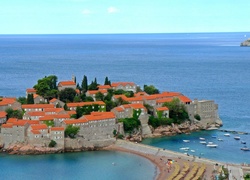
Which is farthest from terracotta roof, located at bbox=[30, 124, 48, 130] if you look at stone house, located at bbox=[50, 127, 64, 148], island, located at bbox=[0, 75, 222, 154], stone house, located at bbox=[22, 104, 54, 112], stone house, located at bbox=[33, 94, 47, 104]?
stone house, located at bbox=[33, 94, 47, 104]

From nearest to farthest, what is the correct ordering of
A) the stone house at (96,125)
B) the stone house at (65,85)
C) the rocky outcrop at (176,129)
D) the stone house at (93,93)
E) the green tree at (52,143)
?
the green tree at (52,143) → the stone house at (96,125) → the rocky outcrop at (176,129) → the stone house at (93,93) → the stone house at (65,85)

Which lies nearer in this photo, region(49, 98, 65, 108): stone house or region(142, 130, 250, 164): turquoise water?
region(142, 130, 250, 164): turquoise water

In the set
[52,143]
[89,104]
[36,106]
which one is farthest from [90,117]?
[36,106]

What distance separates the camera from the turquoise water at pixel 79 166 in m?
54.1

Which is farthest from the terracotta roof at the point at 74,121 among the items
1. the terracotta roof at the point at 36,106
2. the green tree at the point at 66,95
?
the green tree at the point at 66,95

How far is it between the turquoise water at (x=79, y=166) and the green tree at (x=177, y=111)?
16.0 m

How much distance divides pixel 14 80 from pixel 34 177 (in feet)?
266

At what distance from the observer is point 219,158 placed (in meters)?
60.1

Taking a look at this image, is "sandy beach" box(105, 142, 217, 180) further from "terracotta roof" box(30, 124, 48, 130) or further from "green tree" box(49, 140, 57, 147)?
"terracotta roof" box(30, 124, 48, 130)

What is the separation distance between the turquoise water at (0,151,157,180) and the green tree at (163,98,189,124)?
631 inches

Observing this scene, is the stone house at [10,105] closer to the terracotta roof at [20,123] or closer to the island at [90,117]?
the island at [90,117]

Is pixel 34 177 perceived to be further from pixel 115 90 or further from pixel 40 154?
pixel 115 90

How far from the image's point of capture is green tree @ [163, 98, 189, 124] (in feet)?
249

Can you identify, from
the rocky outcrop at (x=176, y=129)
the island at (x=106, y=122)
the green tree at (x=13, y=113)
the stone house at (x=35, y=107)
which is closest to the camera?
the island at (x=106, y=122)
